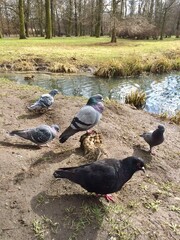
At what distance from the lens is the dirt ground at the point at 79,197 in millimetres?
3752

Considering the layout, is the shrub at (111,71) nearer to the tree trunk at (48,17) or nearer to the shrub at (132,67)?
the shrub at (132,67)

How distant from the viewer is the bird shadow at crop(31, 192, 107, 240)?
146 inches

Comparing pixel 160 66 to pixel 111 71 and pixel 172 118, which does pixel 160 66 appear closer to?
pixel 111 71

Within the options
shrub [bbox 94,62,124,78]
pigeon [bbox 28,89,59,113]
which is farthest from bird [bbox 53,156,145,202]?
shrub [bbox 94,62,124,78]

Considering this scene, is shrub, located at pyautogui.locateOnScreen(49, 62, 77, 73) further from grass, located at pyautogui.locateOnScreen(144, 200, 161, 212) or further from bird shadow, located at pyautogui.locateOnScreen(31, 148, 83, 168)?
grass, located at pyautogui.locateOnScreen(144, 200, 161, 212)

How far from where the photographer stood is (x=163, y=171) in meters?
5.38

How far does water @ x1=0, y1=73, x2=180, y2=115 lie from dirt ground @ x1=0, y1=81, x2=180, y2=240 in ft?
15.1

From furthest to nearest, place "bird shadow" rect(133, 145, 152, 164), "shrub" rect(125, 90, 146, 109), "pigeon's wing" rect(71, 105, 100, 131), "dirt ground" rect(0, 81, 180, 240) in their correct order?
"shrub" rect(125, 90, 146, 109) → "bird shadow" rect(133, 145, 152, 164) → "pigeon's wing" rect(71, 105, 100, 131) → "dirt ground" rect(0, 81, 180, 240)

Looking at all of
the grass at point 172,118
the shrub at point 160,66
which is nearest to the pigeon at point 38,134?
the grass at point 172,118

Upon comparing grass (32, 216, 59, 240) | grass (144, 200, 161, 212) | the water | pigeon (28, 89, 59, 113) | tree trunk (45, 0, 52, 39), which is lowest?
the water

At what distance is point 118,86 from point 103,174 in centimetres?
1010

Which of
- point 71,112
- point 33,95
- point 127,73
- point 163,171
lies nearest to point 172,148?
point 163,171

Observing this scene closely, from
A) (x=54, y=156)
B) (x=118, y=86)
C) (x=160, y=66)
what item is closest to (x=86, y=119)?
(x=54, y=156)

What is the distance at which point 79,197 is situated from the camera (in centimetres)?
422
